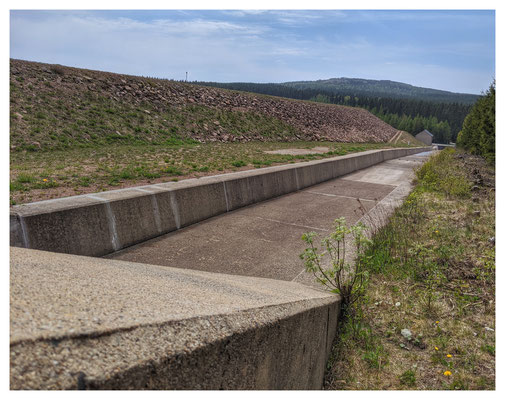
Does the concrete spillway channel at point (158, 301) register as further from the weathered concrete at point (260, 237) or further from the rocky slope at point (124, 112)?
the rocky slope at point (124, 112)

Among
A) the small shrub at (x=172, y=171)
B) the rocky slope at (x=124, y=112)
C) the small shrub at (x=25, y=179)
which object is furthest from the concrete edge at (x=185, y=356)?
the rocky slope at (x=124, y=112)

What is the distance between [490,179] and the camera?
13406 mm

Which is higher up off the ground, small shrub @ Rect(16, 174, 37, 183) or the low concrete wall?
small shrub @ Rect(16, 174, 37, 183)

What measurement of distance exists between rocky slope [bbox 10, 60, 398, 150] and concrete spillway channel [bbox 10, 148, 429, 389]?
9.11m

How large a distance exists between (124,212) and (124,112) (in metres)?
15.5

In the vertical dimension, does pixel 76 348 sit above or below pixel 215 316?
above

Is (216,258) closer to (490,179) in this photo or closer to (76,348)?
(76,348)

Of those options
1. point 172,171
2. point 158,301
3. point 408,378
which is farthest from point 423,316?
point 172,171

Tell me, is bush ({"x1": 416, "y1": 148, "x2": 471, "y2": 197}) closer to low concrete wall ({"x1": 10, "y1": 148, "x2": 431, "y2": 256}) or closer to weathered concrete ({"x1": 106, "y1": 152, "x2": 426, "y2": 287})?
weathered concrete ({"x1": 106, "y1": 152, "x2": 426, "y2": 287})

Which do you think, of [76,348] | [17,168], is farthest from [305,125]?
[76,348]

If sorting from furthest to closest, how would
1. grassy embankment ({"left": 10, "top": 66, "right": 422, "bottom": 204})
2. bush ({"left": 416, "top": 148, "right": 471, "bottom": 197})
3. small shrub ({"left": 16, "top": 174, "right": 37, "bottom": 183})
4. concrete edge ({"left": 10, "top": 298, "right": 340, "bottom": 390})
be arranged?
bush ({"left": 416, "top": 148, "right": 471, "bottom": 197})
grassy embankment ({"left": 10, "top": 66, "right": 422, "bottom": 204})
small shrub ({"left": 16, "top": 174, "right": 37, "bottom": 183})
concrete edge ({"left": 10, "top": 298, "right": 340, "bottom": 390})

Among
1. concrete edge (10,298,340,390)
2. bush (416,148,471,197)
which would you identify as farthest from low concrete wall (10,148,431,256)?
bush (416,148,471,197)

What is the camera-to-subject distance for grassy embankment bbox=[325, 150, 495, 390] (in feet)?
10.8

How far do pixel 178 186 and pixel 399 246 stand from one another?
3.64 meters
